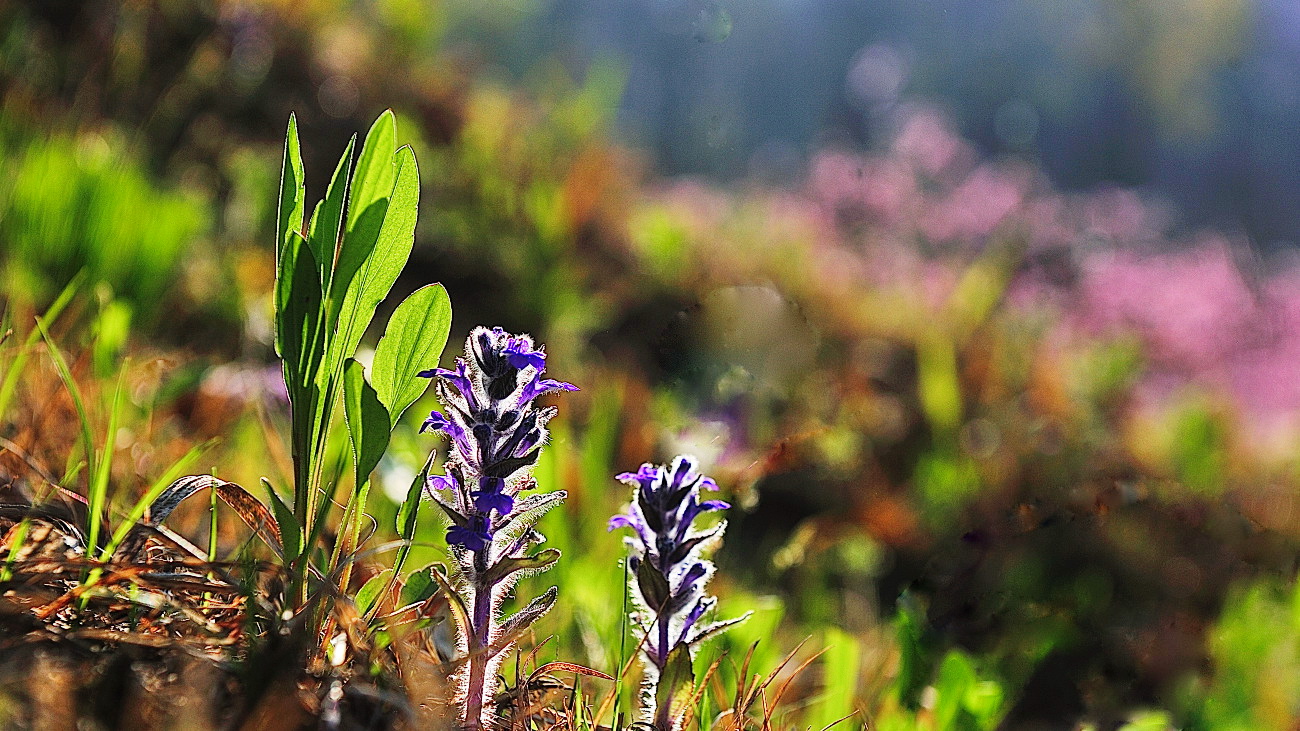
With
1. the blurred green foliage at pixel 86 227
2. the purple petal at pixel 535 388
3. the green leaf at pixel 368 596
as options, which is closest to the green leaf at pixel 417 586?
the green leaf at pixel 368 596

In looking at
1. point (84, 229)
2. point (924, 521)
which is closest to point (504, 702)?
point (84, 229)

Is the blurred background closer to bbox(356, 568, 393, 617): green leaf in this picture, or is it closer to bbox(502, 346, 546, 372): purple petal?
bbox(356, 568, 393, 617): green leaf

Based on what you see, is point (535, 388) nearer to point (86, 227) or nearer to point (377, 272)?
point (377, 272)

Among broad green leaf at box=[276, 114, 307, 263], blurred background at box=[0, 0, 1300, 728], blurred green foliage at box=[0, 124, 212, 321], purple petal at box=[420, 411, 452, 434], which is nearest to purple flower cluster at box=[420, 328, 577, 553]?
Result: purple petal at box=[420, 411, 452, 434]

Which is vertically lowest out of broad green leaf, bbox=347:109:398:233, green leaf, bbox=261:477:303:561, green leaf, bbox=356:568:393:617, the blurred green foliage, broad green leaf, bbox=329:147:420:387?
green leaf, bbox=356:568:393:617

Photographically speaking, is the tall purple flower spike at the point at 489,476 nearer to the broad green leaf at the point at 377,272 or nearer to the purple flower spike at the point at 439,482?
the purple flower spike at the point at 439,482
